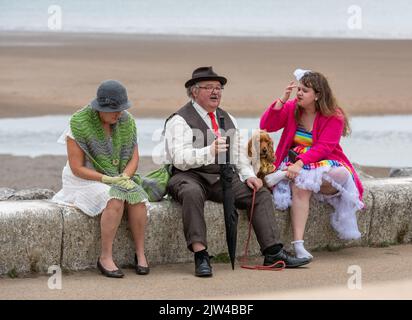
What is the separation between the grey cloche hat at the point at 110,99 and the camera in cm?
693

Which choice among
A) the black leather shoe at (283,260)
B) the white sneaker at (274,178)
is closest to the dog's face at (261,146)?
the white sneaker at (274,178)

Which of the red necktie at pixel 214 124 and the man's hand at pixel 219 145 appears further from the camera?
the red necktie at pixel 214 124

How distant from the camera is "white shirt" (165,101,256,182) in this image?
283 inches

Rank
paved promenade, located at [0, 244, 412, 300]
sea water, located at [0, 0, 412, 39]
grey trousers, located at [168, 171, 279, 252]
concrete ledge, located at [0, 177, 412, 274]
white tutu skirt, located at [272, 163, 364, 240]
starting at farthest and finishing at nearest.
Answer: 1. sea water, located at [0, 0, 412, 39]
2. white tutu skirt, located at [272, 163, 364, 240]
3. grey trousers, located at [168, 171, 279, 252]
4. concrete ledge, located at [0, 177, 412, 274]
5. paved promenade, located at [0, 244, 412, 300]

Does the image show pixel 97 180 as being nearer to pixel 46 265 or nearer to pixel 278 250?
pixel 46 265

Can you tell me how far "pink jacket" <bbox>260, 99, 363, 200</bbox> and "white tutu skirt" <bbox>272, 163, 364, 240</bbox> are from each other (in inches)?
3.7

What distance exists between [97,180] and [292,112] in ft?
5.01

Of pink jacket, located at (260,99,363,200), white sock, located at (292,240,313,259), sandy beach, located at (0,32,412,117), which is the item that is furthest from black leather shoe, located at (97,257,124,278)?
sandy beach, located at (0,32,412,117)

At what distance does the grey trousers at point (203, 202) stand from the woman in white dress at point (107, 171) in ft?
0.82

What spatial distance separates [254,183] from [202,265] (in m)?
0.70

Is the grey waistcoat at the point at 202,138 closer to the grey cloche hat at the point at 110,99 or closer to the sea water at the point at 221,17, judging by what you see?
the grey cloche hat at the point at 110,99

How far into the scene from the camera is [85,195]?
6.93 meters

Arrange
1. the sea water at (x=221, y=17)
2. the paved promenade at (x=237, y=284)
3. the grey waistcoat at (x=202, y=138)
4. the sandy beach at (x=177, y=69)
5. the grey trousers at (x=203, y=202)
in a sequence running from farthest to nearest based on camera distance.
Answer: the sea water at (x=221, y=17)
the sandy beach at (x=177, y=69)
the grey waistcoat at (x=202, y=138)
the grey trousers at (x=203, y=202)
the paved promenade at (x=237, y=284)

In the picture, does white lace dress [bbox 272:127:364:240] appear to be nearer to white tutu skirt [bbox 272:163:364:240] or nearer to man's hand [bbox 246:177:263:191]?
white tutu skirt [bbox 272:163:364:240]
